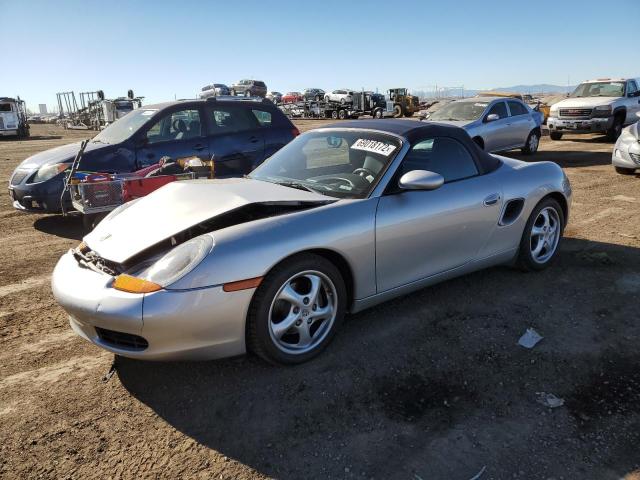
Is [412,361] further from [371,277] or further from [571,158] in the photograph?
[571,158]

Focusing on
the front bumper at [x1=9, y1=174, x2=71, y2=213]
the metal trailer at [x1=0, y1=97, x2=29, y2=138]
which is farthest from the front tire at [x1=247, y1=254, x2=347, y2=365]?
the metal trailer at [x1=0, y1=97, x2=29, y2=138]

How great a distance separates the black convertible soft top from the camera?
12.0ft

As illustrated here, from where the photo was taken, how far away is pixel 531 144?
12.1 meters

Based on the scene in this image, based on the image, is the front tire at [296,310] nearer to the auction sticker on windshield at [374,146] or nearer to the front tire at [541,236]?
the auction sticker on windshield at [374,146]

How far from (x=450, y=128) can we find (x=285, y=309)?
2.11 m

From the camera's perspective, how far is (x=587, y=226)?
5.89 m

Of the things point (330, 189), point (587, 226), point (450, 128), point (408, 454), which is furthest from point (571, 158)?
point (408, 454)

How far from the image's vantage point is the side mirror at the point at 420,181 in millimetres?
3189

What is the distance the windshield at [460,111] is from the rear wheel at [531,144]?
1728 mm

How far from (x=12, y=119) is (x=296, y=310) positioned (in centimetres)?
2922

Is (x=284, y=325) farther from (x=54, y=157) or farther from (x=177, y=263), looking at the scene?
(x=54, y=157)

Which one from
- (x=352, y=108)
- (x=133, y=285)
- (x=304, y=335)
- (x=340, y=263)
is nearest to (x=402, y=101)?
(x=352, y=108)

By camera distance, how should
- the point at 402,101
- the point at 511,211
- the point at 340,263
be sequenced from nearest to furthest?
the point at 340,263
the point at 511,211
the point at 402,101

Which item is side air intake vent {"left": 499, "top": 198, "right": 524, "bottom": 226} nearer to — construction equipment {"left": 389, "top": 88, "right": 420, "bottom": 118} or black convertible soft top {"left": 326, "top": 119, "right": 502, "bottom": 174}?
black convertible soft top {"left": 326, "top": 119, "right": 502, "bottom": 174}
